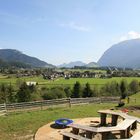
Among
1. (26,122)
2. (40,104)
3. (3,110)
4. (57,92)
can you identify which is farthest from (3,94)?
(26,122)

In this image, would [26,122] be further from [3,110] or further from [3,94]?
[3,94]

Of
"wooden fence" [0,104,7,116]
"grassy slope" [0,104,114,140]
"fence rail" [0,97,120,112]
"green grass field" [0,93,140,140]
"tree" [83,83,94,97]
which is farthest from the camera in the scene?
"tree" [83,83,94,97]

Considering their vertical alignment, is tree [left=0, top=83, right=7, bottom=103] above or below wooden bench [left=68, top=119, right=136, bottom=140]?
below

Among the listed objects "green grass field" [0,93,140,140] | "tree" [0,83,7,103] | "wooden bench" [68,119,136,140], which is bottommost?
"tree" [0,83,7,103]

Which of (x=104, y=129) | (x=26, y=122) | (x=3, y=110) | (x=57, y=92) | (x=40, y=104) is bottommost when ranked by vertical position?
(x=57, y=92)

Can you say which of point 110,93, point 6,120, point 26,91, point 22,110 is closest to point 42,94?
point 26,91

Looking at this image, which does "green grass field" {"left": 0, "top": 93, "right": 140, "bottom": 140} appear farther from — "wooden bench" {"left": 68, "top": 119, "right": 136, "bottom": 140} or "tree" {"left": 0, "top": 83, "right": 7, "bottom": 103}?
"tree" {"left": 0, "top": 83, "right": 7, "bottom": 103}

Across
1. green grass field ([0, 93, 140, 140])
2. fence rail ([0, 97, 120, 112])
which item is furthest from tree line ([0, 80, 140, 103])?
green grass field ([0, 93, 140, 140])

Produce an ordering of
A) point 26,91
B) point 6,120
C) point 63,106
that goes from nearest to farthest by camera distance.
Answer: point 6,120 < point 63,106 < point 26,91

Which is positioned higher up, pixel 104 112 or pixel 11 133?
pixel 104 112

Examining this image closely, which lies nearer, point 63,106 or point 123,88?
point 63,106

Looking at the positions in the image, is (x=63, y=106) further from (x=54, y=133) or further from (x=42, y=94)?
(x=42, y=94)

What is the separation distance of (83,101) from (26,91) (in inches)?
1673

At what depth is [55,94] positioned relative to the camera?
253ft
